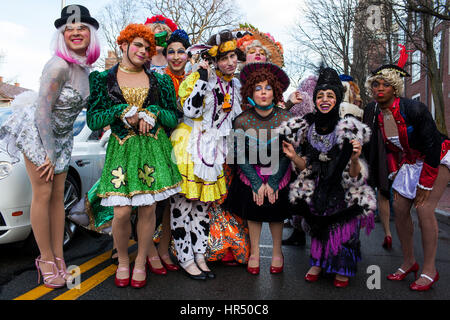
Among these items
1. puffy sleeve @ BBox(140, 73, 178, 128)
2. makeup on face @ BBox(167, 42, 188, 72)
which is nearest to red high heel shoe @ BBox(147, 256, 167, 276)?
puffy sleeve @ BBox(140, 73, 178, 128)

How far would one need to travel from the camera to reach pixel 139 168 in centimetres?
280

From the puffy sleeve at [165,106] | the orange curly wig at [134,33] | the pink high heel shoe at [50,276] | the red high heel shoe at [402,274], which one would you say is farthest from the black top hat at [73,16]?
the red high heel shoe at [402,274]

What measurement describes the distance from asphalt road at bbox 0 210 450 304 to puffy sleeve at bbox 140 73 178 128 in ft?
4.31

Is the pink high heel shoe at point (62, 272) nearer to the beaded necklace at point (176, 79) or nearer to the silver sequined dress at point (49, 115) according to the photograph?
the silver sequined dress at point (49, 115)

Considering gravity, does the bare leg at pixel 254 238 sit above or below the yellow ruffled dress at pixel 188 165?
below

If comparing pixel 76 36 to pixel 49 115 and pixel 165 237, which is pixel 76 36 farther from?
pixel 165 237

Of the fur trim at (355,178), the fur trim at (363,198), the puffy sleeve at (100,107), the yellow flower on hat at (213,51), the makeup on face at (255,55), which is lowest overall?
the fur trim at (363,198)

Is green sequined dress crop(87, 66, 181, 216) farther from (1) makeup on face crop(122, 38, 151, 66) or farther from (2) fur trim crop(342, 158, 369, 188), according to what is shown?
(2) fur trim crop(342, 158, 369, 188)

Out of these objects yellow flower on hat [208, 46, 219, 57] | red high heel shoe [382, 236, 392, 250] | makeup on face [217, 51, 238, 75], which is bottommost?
red high heel shoe [382, 236, 392, 250]

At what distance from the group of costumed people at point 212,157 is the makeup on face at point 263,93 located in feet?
0.03

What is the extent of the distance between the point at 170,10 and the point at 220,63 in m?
20.5

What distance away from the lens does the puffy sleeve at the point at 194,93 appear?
307 cm

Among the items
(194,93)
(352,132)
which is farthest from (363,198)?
(194,93)

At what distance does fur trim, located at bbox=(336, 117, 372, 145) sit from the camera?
285cm
